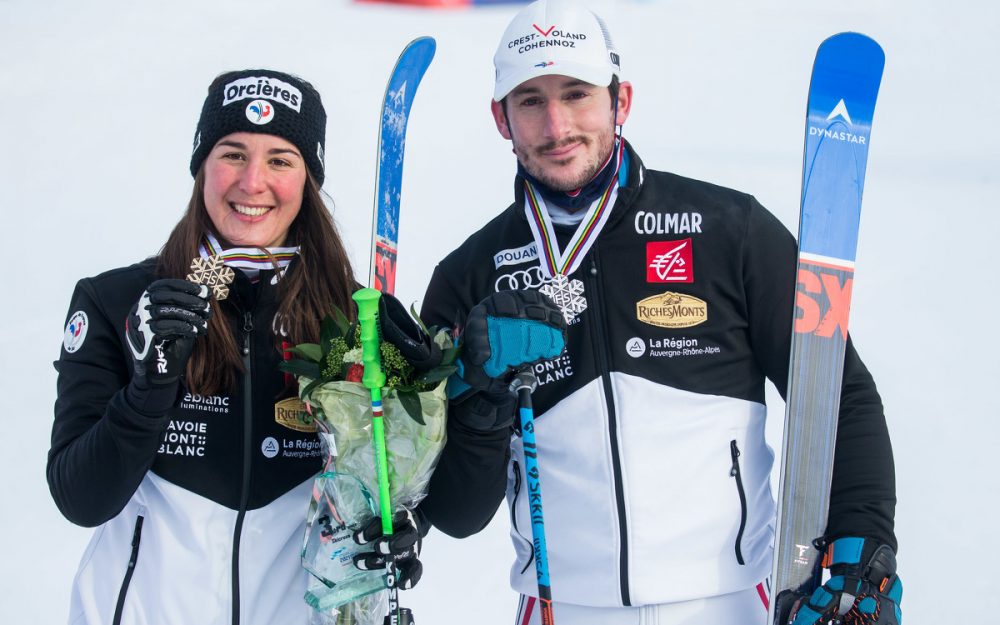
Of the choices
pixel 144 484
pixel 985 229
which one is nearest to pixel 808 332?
pixel 144 484

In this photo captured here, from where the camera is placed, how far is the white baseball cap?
2.37 metres

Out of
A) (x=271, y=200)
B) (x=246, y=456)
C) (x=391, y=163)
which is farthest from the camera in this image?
(x=391, y=163)

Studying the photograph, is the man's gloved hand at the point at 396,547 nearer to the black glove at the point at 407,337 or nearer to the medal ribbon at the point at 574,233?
the black glove at the point at 407,337

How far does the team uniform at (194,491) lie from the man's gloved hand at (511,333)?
0.52m

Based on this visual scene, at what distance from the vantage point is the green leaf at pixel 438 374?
80.2 inches

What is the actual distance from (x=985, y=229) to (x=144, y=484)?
6586 mm

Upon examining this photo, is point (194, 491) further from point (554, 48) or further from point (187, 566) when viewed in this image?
point (554, 48)

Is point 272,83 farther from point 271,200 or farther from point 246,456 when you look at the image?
point 246,456

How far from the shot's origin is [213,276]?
2273 millimetres

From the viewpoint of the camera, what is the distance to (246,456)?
223 cm

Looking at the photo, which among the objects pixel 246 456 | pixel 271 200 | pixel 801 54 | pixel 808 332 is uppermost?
pixel 801 54

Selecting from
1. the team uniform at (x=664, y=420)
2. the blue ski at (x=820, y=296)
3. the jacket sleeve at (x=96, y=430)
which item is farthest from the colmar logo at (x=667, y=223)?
the jacket sleeve at (x=96, y=430)

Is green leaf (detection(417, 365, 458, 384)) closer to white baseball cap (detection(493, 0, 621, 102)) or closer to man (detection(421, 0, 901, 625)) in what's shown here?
man (detection(421, 0, 901, 625))

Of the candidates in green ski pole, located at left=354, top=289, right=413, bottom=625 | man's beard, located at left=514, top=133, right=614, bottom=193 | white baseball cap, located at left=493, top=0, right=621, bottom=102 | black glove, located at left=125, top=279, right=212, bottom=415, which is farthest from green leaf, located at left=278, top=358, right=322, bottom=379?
white baseball cap, located at left=493, top=0, right=621, bottom=102
